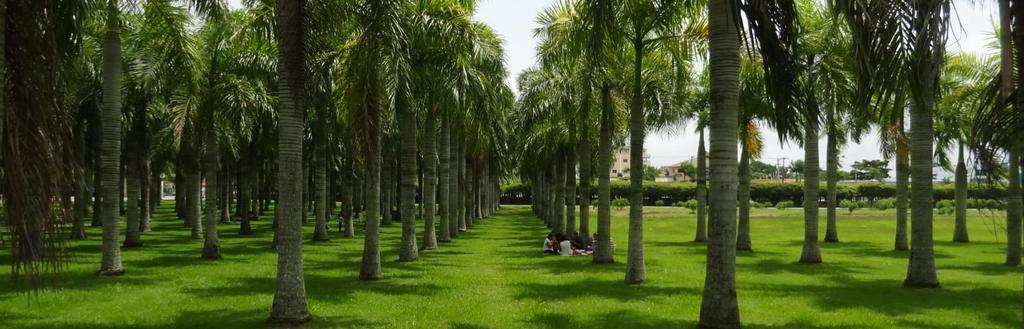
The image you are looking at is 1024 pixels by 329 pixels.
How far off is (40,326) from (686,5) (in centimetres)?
1275

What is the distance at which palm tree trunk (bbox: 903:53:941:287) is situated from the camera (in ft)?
54.8

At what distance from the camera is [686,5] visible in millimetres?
15719

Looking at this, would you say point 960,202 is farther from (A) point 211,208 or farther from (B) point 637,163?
(A) point 211,208

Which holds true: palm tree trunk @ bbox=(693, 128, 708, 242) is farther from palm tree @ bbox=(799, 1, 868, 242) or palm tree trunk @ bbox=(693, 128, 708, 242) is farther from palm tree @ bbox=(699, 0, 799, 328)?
palm tree @ bbox=(699, 0, 799, 328)

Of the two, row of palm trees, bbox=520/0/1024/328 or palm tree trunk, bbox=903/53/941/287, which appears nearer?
row of palm trees, bbox=520/0/1024/328

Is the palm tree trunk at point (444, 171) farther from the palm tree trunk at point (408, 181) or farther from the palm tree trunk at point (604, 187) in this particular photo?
the palm tree trunk at point (604, 187)

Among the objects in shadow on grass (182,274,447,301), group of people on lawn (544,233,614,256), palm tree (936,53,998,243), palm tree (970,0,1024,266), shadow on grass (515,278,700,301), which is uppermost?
palm tree (936,53,998,243)

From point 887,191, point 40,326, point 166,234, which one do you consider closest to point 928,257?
point 40,326

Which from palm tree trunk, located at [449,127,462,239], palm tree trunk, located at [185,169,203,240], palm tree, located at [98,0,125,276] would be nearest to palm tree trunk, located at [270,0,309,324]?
palm tree, located at [98,0,125,276]

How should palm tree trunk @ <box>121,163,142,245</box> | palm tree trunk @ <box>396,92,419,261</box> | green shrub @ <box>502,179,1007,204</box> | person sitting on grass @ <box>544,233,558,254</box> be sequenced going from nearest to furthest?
palm tree trunk @ <box>396,92,419,261</box> → palm tree trunk @ <box>121,163,142,245</box> → person sitting on grass @ <box>544,233,558,254</box> → green shrub @ <box>502,179,1007,204</box>

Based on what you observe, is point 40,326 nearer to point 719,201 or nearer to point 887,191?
point 719,201

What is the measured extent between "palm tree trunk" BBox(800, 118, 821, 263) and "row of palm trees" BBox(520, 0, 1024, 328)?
0.14ft

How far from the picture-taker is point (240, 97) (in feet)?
76.2

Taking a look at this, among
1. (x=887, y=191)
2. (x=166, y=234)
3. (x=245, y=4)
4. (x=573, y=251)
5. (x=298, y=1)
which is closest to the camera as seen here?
(x=298, y=1)
